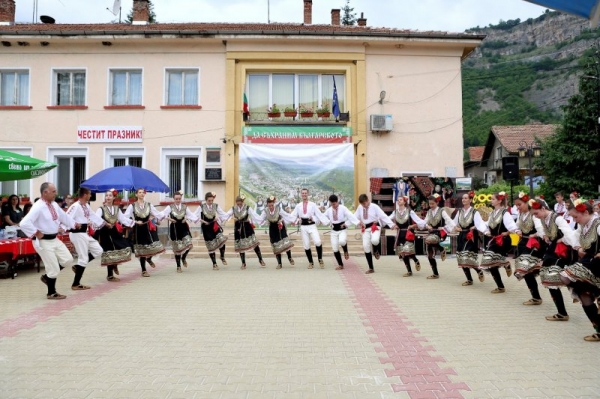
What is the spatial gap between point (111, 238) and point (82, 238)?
3.75ft

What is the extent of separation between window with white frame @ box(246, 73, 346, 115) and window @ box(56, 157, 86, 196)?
7314mm

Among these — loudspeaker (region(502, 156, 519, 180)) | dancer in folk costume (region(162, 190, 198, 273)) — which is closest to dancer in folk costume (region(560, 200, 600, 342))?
dancer in folk costume (region(162, 190, 198, 273))

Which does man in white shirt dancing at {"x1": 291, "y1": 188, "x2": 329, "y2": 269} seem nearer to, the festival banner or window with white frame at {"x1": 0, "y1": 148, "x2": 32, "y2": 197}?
the festival banner

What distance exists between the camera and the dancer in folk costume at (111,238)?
1007cm

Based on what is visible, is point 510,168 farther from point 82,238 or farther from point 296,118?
point 82,238

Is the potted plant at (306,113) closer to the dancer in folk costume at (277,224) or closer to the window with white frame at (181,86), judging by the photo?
the window with white frame at (181,86)

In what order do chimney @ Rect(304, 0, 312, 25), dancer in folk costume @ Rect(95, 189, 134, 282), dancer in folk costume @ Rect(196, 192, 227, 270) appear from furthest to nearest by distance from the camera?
chimney @ Rect(304, 0, 312, 25) → dancer in folk costume @ Rect(196, 192, 227, 270) → dancer in folk costume @ Rect(95, 189, 134, 282)

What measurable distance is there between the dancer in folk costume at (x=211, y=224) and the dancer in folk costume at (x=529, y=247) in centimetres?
732

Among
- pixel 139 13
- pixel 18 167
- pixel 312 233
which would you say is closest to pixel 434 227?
pixel 312 233

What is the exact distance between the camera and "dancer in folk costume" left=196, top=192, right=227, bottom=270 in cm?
1206

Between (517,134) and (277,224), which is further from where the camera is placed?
(517,134)

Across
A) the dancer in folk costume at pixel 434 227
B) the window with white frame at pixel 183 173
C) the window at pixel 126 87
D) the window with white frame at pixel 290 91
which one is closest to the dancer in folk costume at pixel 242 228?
the dancer in folk costume at pixel 434 227

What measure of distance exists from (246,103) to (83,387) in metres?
14.9

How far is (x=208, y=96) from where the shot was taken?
18219 mm
